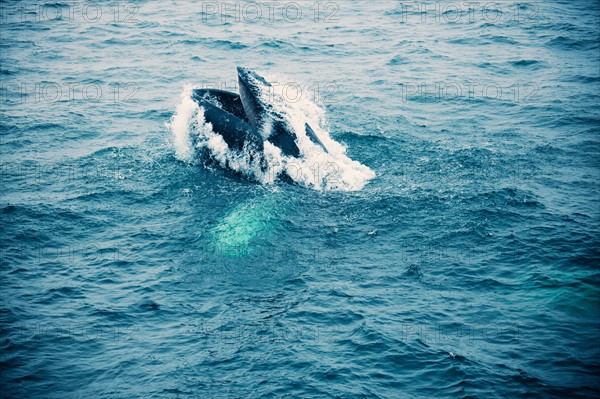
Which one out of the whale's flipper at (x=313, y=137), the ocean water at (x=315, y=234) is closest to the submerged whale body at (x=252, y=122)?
the ocean water at (x=315, y=234)

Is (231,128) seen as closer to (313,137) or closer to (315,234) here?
(313,137)

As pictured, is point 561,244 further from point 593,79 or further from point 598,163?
point 593,79

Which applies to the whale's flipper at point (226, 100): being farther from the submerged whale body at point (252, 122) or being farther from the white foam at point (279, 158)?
the white foam at point (279, 158)

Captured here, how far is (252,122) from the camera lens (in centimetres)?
1748

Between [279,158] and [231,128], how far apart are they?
5.66 ft

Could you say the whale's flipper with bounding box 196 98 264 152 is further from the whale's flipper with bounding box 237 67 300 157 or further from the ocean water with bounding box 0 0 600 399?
the ocean water with bounding box 0 0 600 399

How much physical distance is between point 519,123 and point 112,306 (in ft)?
55.2

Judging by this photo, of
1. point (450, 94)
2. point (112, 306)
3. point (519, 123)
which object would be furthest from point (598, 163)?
point (112, 306)

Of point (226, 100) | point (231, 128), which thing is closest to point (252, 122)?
point (231, 128)

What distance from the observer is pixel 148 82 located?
27.6m

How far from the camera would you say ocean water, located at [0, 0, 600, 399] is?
1109 centimetres

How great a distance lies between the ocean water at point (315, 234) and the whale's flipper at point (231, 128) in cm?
56

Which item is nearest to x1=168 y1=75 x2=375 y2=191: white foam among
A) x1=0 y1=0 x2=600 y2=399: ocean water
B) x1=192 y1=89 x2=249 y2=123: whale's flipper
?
x1=0 y1=0 x2=600 y2=399: ocean water

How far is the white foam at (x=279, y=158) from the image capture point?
17375 mm
